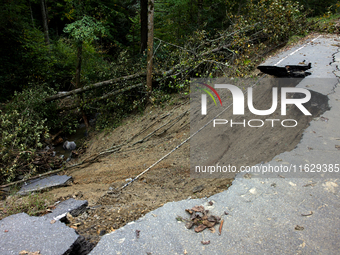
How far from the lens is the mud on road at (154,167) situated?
3957mm

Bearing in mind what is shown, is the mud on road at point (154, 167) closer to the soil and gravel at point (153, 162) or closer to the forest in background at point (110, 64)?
the soil and gravel at point (153, 162)

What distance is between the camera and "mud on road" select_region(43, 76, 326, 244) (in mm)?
3957

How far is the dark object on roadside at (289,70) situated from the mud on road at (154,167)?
812 mm

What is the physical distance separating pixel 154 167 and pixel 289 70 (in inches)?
205

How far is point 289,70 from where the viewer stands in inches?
287

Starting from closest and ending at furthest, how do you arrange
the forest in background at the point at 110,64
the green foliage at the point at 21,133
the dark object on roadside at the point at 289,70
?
the green foliage at the point at 21,133, the dark object on roadside at the point at 289,70, the forest in background at the point at 110,64

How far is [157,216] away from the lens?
11.3ft

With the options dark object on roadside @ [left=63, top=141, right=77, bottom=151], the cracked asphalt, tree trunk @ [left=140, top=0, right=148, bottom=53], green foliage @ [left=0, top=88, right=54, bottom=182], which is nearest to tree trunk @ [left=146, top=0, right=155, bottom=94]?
tree trunk @ [left=140, top=0, right=148, bottom=53]

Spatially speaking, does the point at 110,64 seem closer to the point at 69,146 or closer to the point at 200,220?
the point at 69,146

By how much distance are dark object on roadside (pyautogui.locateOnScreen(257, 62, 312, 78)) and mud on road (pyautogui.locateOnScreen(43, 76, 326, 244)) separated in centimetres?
81

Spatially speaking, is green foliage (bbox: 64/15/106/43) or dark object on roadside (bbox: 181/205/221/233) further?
green foliage (bbox: 64/15/106/43)

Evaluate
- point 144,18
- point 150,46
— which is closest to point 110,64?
point 144,18

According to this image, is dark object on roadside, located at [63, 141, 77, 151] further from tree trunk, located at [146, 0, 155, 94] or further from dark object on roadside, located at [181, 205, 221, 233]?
dark object on roadside, located at [181, 205, 221, 233]

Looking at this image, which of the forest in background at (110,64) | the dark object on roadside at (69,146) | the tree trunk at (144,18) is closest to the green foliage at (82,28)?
the forest in background at (110,64)
